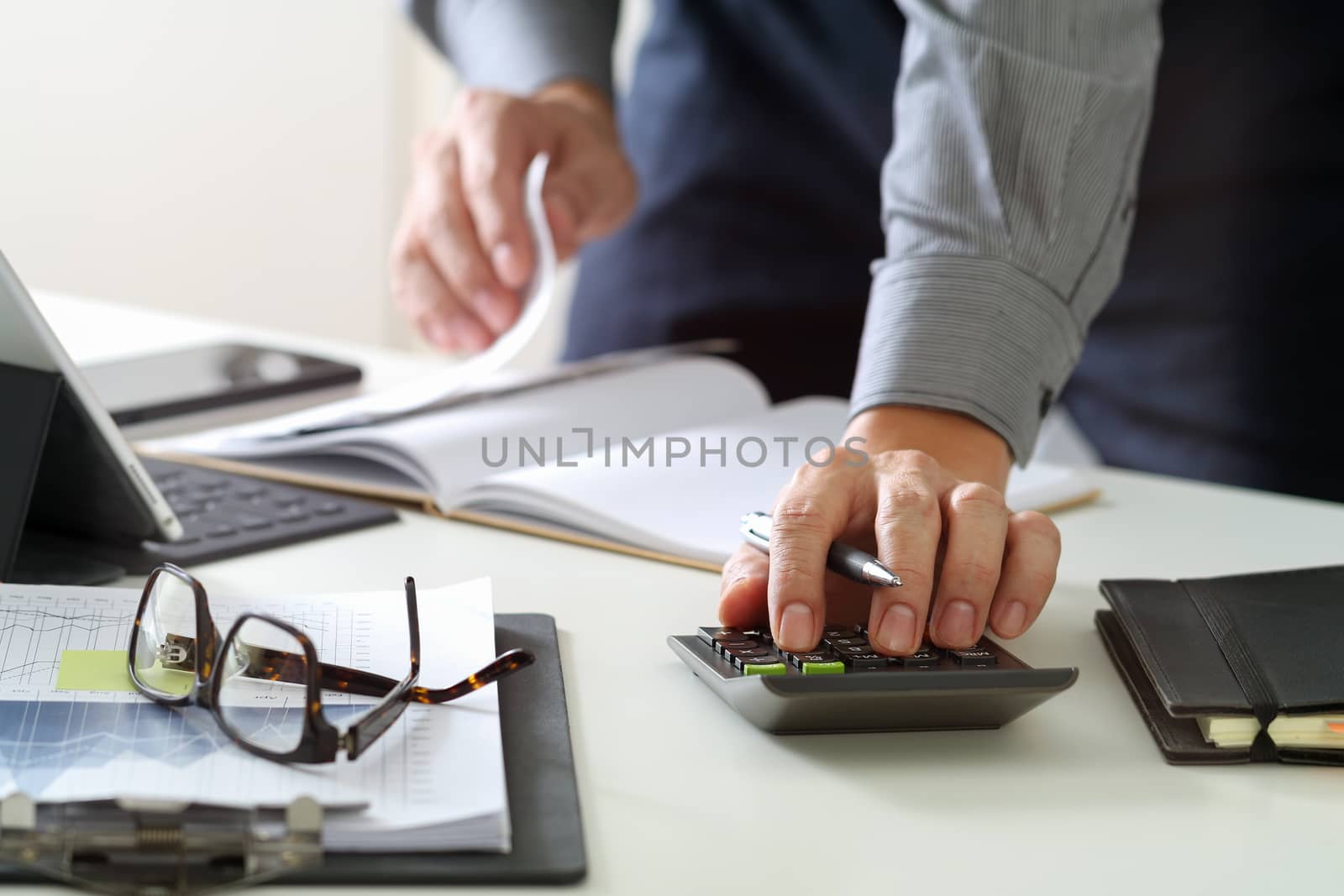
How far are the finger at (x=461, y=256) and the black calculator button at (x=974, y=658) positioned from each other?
681 mm

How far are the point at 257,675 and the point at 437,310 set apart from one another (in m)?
0.70

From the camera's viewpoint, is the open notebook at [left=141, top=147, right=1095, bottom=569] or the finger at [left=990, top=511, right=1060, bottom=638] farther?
the open notebook at [left=141, top=147, right=1095, bottom=569]

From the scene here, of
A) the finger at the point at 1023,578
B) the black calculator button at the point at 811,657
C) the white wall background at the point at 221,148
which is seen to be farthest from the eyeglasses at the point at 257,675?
the white wall background at the point at 221,148

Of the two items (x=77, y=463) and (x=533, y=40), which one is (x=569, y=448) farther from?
(x=533, y=40)

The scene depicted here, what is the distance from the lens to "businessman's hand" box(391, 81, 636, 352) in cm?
115

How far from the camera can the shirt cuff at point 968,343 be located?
0.78 m

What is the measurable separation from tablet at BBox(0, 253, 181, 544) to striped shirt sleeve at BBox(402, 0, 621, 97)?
800 millimetres

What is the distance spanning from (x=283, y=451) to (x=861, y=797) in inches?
23.1

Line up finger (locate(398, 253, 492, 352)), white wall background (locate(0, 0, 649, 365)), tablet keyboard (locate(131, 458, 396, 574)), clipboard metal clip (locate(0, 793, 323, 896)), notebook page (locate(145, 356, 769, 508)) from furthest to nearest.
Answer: white wall background (locate(0, 0, 649, 365))
finger (locate(398, 253, 492, 352))
notebook page (locate(145, 356, 769, 508))
tablet keyboard (locate(131, 458, 396, 574))
clipboard metal clip (locate(0, 793, 323, 896))

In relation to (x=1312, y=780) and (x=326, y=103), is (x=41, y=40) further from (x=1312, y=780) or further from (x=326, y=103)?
(x=1312, y=780)

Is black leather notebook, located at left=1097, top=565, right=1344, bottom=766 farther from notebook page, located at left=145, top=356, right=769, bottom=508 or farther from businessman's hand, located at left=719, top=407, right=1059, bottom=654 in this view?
notebook page, located at left=145, top=356, right=769, bottom=508

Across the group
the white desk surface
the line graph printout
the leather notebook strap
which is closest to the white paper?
the white desk surface

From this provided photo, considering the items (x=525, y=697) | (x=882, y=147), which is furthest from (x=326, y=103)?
(x=525, y=697)

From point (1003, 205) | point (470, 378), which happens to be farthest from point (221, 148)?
point (1003, 205)
